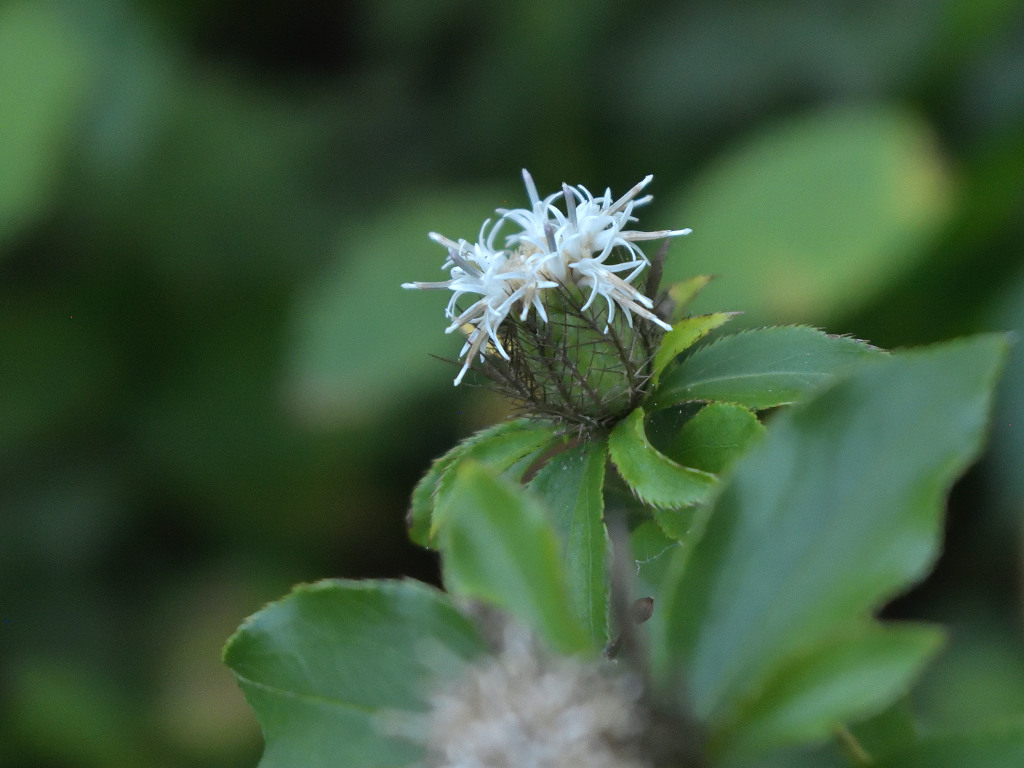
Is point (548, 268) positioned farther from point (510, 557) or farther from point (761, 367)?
point (510, 557)

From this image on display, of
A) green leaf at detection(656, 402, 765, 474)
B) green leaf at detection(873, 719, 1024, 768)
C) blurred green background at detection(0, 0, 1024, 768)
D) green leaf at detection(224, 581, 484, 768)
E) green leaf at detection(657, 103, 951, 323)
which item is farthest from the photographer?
blurred green background at detection(0, 0, 1024, 768)

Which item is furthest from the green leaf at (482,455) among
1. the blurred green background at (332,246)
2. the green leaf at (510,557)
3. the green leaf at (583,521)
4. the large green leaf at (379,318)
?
the large green leaf at (379,318)

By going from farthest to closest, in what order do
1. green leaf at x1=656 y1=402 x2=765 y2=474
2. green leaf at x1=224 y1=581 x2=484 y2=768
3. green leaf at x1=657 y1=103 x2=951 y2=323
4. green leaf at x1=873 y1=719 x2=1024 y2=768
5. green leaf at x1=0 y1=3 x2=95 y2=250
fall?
green leaf at x1=0 y1=3 x2=95 y2=250 → green leaf at x1=657 y1=103 x2=951 y2=323 → green leaf at x1=656 y1=402 x2=765 y2=474 → green leaf at x1=224 y1=581 x2=484 y2=768 → green leaf at x1=873 y1=719 x2=1024 y2=768

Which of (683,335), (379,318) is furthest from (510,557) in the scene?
(379,318)

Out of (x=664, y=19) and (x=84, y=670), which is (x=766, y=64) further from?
(x=84, y=670)

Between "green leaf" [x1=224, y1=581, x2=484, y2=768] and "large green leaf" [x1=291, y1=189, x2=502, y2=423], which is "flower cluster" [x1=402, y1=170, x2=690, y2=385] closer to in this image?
"green leaf" [x1=224, y1=581, x2=484, y2=768]

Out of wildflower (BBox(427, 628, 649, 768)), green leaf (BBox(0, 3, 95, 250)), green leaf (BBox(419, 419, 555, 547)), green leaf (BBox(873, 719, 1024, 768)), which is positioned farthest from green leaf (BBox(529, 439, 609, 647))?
green leaf (BBox(0, 3, 95, 250))
